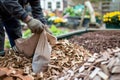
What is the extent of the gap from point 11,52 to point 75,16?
1234cm

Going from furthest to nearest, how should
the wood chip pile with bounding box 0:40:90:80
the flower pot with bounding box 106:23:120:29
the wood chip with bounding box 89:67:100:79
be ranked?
the flower pot with bounding box 106:23:120:29 < the wood chip pile with bounding box 0:40:90:80 < the wood chip with bounding box 89:67:100:79

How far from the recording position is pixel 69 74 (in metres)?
3.42

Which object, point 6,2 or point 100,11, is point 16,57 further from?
point 100,11

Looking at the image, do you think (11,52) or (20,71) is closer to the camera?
(20,71)

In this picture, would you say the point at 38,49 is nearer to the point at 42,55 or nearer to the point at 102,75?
the point at 42,55

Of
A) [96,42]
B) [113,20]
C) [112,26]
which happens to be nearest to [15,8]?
[96,42]

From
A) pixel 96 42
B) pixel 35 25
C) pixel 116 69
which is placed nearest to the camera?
pixel 116 69

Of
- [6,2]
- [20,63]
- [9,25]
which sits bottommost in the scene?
[20,63]

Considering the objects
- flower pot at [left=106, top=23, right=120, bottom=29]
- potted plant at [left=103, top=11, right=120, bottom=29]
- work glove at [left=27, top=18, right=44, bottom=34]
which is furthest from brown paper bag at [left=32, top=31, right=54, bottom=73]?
flower pot at [left=106, top=23, right=120, bottom=29]

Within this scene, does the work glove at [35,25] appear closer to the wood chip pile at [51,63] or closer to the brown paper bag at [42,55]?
the brown paper bag at [42,55]

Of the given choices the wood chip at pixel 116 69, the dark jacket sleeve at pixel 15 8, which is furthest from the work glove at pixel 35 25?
the wood chip at pixel 116 69

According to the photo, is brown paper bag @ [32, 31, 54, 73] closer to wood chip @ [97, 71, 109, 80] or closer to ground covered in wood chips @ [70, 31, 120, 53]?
wood chip @ [97, 71, 109, 80]

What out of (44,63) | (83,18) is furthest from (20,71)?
(83,18)

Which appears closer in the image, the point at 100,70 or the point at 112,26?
the point at 100,70
